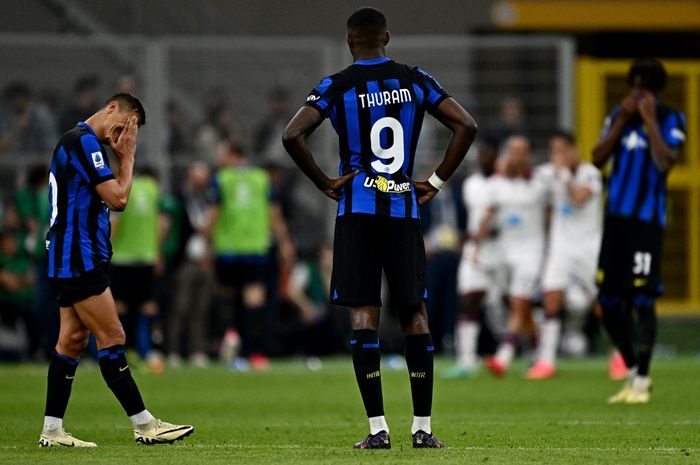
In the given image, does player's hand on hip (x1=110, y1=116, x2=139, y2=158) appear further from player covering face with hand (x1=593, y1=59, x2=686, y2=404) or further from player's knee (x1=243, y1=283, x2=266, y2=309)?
player's knee (x1=243, y1=283, x2=266, y2=309)

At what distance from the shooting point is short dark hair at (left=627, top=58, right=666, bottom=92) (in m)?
11.5

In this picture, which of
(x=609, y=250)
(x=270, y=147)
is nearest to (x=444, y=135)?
(x=270, y=147)

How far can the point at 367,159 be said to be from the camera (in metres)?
8.20

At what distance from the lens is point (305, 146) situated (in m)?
8.18

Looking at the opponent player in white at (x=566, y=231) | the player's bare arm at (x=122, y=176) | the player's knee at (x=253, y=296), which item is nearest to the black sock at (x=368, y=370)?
the player's bare arm at (x=122, y=176)

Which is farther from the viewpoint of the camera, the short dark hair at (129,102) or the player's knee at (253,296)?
the player's knee at (253,296)

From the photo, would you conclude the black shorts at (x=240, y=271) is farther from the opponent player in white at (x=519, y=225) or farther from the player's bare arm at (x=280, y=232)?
the opponent player in white at (x=519, y=225)

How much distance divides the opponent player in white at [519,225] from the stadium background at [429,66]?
14.6ft

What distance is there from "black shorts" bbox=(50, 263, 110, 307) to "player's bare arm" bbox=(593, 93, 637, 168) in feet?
14.5

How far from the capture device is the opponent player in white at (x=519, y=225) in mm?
15789

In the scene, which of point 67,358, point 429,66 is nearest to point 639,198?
point 67,358

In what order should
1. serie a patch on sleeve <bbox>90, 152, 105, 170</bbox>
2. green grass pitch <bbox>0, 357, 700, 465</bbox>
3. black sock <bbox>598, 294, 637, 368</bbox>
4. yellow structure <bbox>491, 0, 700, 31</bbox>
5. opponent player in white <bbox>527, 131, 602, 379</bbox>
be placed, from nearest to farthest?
green grass pitch <bbox>0, 357, 700, 465</bbox> → serie a patch on sleeve <bbox>90, 152, 105, 170</bbox> → black sock <bbox>598, 294, 637, 368</bbox> → opponent player in white <bbox>527, 131, 602, 379</bbox> → yellow structure <bbox>491, 0, 700, 31</bbox>

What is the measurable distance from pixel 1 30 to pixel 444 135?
621 cm

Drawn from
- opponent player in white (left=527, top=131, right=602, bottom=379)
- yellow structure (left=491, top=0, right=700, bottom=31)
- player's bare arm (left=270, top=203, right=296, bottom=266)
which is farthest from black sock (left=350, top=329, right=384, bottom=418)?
yellow structure (left=491, top=0, right=700, bottom=31)
